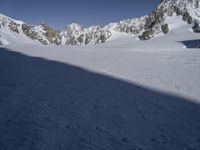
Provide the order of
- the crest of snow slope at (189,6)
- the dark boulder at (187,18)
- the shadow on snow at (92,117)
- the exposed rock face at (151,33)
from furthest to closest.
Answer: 1. the crest of snow slope at (189,6)
2. the exposed rock face at (151,33)
3. the dark boulder at (187,18)
4. the shadow on snow at (92,117)

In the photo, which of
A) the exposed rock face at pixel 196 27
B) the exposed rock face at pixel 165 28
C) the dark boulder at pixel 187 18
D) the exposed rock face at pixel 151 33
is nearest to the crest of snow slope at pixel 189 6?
the dark boulder at pixel 187 18

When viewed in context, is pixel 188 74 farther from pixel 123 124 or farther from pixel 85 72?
pixel 123 124

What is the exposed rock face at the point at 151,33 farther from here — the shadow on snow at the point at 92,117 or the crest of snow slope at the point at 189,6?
the shadow on snow at the point at 92,117

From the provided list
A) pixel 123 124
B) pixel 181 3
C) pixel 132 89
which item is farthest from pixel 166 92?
pixel 181 3

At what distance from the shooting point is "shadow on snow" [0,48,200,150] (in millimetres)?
7117

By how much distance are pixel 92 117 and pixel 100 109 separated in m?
0.76

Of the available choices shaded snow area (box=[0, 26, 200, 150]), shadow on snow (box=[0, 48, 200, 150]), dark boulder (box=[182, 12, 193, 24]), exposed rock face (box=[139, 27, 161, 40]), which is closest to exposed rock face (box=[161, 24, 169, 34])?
exposed rock face (box=[139, 27, 161, 40])

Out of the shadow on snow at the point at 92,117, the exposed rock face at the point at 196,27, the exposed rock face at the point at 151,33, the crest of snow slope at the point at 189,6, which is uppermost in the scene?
the crest of snow slope at the point at 189,6

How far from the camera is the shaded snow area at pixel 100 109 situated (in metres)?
7.20

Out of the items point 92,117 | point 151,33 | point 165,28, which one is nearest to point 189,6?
point 165,28

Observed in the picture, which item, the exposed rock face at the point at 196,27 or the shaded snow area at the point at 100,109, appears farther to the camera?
the exposed rock face at the point at 196,27

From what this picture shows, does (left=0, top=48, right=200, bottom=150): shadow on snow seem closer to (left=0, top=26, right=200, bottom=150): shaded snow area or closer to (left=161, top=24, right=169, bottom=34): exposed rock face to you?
(left=0, top=26, right=200, bottom=150): shaded snow area

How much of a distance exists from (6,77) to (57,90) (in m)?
3.33

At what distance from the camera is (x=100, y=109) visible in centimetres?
944
